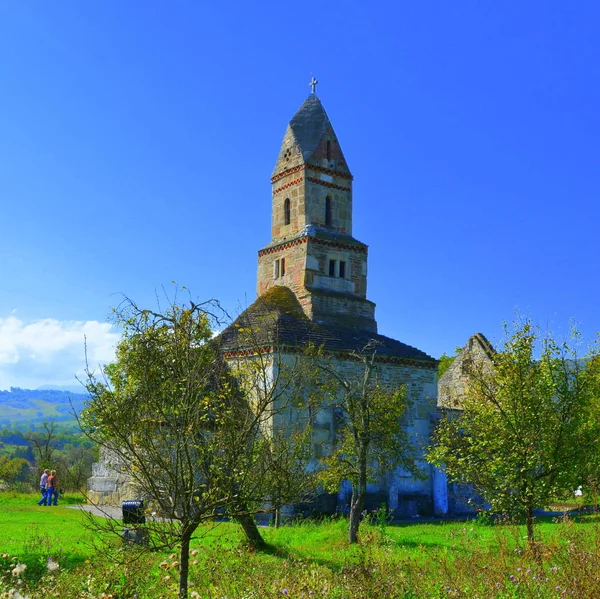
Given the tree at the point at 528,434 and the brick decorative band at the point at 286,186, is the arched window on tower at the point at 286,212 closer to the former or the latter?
the brick decorative band at the point at 286,186

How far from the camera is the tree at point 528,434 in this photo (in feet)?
46.0

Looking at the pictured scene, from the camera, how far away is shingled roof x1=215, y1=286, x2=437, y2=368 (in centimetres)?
2284

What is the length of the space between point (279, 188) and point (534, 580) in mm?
22778

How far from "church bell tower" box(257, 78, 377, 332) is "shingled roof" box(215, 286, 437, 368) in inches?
30.1

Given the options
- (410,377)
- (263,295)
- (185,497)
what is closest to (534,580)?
(185,497)

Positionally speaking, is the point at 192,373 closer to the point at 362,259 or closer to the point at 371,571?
the point at 371,571

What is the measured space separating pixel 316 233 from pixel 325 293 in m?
2.57

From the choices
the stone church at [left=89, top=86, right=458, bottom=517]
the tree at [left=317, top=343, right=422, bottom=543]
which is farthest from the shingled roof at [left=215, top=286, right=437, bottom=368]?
the tree at [left=317, top=343, right=422, bottom=543]

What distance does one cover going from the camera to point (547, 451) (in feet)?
46.3

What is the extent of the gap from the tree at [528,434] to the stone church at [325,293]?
792 centimetres

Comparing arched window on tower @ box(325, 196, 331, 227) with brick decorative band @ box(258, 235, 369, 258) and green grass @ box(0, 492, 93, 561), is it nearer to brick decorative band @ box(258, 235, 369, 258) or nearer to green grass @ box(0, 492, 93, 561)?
brick decorative band @ box(258, 235, 369, 258)

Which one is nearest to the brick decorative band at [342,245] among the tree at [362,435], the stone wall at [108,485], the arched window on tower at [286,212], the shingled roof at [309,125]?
the arched window on tower at [286,212]

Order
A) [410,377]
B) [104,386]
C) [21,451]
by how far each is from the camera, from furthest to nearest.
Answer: [21,451]
[410,377]
[104,386]

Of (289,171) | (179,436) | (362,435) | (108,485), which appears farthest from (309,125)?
(179,436)
